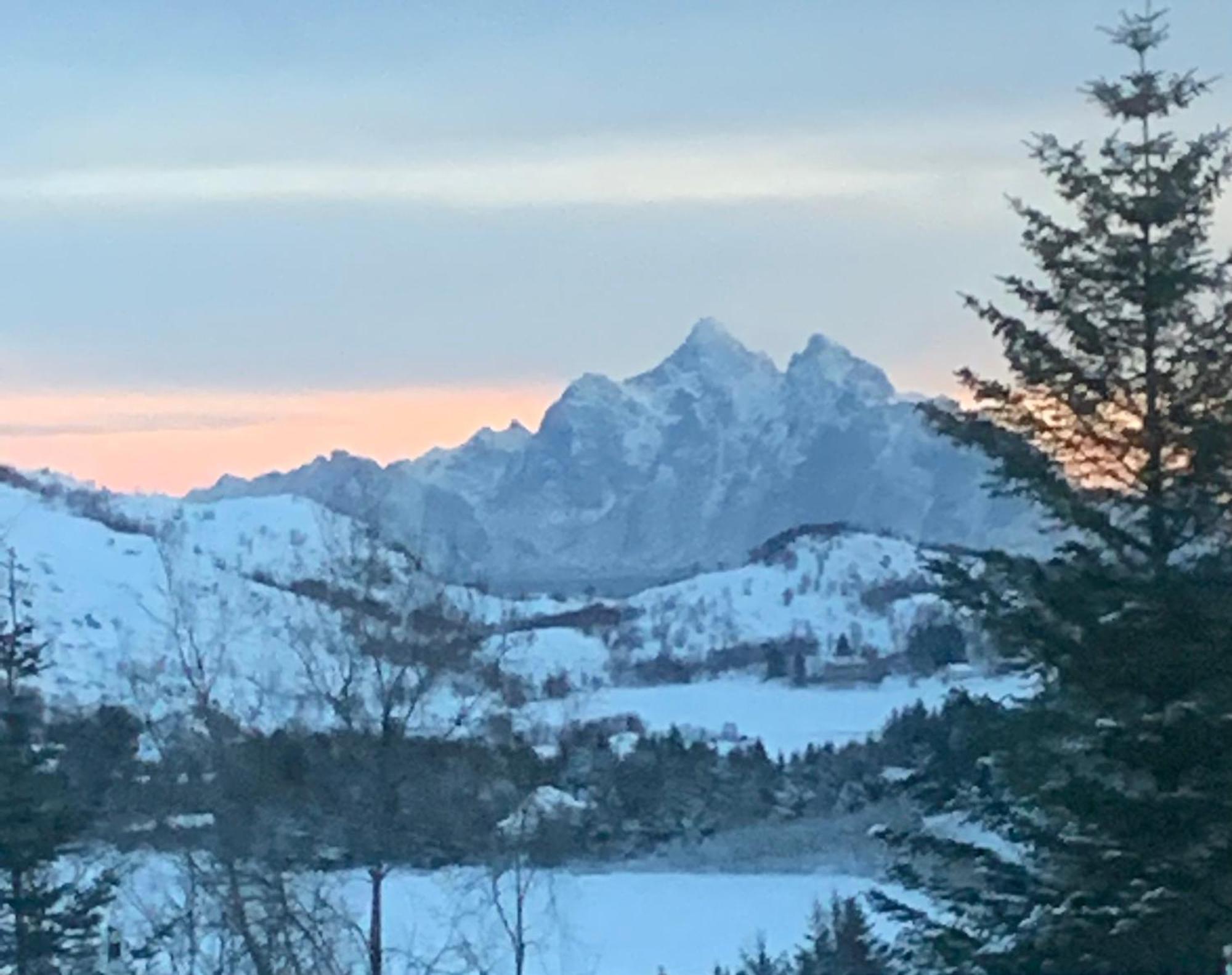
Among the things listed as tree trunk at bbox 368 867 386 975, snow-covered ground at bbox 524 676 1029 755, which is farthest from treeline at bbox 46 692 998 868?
snow-covered ground at bbox 524 676 1029 755

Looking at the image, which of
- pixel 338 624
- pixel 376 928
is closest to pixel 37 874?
pixel 338 624

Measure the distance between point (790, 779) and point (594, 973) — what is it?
117ft

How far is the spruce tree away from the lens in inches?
505

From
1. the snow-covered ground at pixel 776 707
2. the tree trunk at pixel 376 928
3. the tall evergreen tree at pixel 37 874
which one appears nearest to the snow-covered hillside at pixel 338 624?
the snow-covered ground at pixel 776 707

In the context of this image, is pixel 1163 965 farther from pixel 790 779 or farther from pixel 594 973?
pixel 790 779

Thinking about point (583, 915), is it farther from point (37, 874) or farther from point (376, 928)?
point (376, 928)

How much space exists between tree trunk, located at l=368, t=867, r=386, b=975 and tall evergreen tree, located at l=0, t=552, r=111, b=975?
2.92 m

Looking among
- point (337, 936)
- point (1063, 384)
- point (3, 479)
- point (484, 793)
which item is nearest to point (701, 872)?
point (484, 793)

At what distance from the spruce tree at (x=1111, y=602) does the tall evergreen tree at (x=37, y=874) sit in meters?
8.14

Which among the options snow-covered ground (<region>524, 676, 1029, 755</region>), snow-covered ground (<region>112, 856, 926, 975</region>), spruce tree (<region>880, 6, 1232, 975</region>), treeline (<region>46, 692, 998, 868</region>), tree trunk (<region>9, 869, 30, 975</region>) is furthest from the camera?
snow-covered ground (<region>524, 676, 1029, 755</region>)

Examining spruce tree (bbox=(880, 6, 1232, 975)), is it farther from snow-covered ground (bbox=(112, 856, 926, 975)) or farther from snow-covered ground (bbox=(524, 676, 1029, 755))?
snow-covered ground (bbox=(524, 676, 1029, 755))

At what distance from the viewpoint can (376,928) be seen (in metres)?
16.7

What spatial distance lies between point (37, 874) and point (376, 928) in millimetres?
4300

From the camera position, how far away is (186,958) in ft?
64.1
